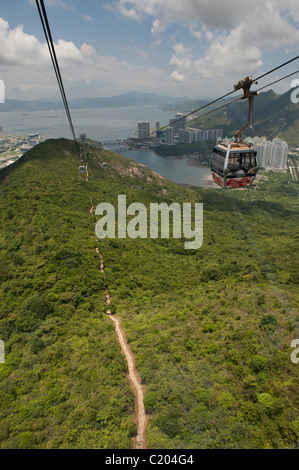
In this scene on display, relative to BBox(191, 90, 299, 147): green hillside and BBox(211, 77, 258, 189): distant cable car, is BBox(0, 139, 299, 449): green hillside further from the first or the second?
BBox(191, 90, 299, 147): green hillside

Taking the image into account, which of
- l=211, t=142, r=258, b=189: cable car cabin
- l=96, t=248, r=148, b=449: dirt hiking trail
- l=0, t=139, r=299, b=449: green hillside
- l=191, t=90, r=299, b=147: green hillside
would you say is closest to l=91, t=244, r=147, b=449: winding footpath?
l=96, t=248, r=148, b=449: dirt hiking trail

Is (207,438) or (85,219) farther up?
(85,219)

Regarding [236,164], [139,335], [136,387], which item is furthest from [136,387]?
[236,164]

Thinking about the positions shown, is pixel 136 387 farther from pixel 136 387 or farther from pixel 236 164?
pixel 236 164

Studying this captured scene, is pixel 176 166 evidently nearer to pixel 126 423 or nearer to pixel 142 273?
pixel 142 273

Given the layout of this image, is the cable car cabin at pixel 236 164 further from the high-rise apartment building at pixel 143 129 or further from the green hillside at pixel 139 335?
the high-rise apartment building at pixel 143 129
